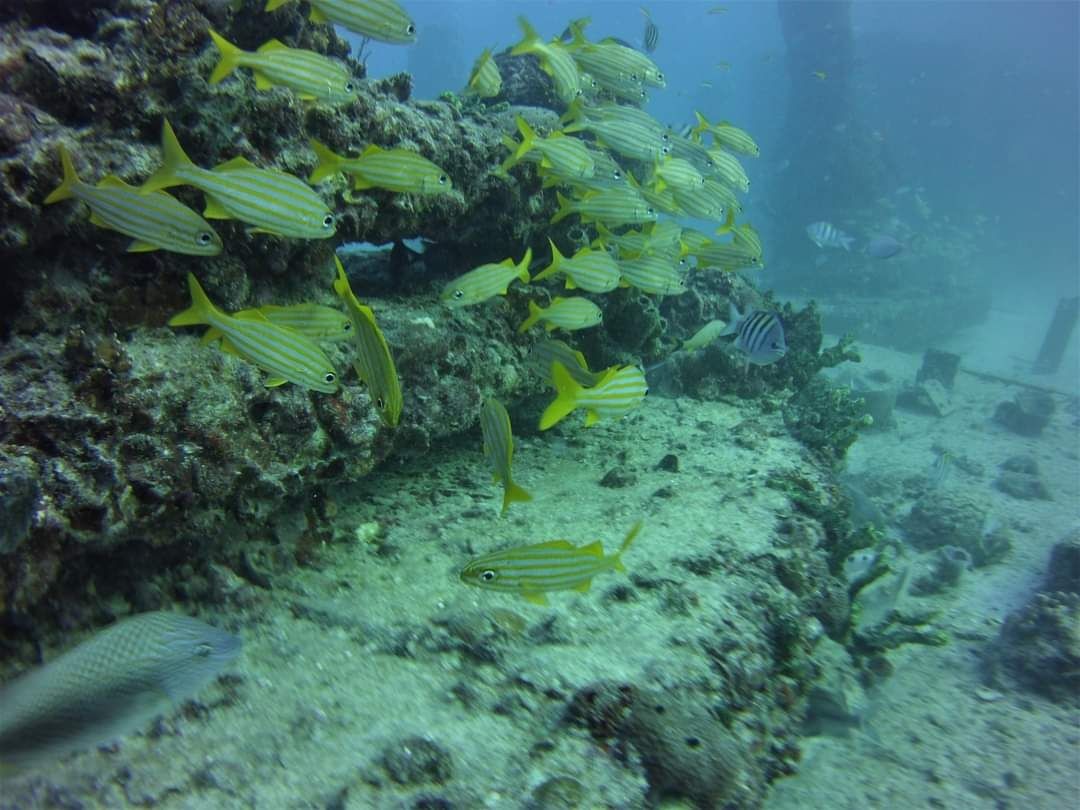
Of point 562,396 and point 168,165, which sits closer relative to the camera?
point 168,165

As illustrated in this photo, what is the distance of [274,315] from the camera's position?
3025 mm

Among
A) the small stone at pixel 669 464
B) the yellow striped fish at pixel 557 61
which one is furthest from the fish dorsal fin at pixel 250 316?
the yellow striped fish at pixel 557 61

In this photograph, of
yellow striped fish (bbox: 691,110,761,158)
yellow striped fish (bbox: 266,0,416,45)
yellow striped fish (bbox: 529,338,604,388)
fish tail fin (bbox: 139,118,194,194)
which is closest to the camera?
fish tail fin (bbox: 139,118,194,194)

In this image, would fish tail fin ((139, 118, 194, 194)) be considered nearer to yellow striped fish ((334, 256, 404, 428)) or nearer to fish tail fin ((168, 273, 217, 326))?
fish tail fin ((168, 273, 217, 326))

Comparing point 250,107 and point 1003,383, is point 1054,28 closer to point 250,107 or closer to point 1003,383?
point 1003,383

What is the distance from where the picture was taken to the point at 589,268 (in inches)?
181

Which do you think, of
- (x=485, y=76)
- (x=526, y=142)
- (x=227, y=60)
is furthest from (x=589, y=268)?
(x=485, y=76)

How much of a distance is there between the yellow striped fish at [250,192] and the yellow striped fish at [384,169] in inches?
25.8

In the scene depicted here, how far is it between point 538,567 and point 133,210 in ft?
8.08

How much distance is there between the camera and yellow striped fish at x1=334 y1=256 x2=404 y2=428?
2.18 m

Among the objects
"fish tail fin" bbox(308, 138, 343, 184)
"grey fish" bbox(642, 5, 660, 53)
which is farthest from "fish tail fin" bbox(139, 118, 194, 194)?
"grey fish" bbox(642, 5, 660, 53)

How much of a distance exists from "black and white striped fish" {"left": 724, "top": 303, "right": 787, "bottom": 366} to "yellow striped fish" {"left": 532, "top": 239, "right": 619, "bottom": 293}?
53.0 inches

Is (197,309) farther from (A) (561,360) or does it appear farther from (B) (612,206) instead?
(B) (612,206)

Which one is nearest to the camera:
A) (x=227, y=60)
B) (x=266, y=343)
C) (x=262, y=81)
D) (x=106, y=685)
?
(x=106, y=685)
